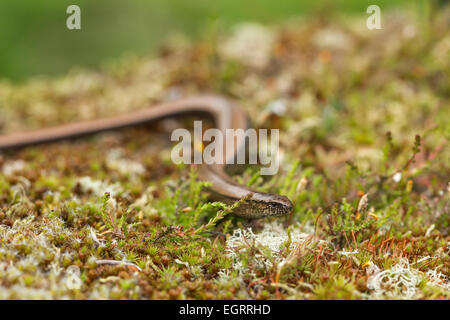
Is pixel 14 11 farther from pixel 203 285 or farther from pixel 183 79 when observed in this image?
pixel 203 285

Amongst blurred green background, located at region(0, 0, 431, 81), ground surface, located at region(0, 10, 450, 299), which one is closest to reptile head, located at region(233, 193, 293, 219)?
ground surface, located at region(0, 10, 450, 299)

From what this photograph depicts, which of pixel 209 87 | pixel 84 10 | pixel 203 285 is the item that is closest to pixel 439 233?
pixel 203 285

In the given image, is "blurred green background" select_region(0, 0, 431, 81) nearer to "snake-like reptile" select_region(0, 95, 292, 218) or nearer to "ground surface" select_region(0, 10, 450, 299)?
"ground surface" select_region(0, 10, 450, 299)

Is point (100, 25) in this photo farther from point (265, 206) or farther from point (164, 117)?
point (265, 206)

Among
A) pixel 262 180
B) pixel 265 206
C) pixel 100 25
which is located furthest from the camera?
pixel 100 25

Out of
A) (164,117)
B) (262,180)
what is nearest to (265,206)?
(262,180)

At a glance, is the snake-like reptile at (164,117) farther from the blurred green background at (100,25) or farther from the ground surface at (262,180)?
the blurred green background at (100,25)
